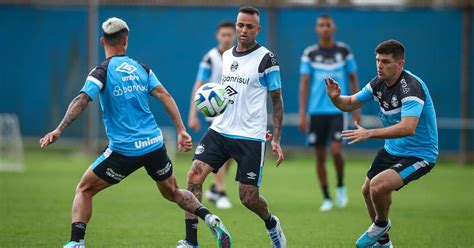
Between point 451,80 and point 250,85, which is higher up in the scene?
point 250,85

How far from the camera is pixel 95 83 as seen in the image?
8.00m

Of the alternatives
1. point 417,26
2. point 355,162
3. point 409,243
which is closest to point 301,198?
point 409,243

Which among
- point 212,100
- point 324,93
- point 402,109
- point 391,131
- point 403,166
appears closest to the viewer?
point 391,131

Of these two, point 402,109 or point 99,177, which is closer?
point 99,177

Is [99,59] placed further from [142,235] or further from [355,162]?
[142,235]

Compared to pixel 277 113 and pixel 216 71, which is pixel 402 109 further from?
pixel 216 71

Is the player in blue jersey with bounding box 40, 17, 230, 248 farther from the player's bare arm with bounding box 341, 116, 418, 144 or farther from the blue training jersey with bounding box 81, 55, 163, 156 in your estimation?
the player's bare arm with bounding box 341, 116, 418, 144

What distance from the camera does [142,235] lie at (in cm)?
1011

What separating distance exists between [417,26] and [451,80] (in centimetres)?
167

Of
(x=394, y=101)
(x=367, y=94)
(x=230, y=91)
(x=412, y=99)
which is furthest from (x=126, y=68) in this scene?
(x=412, y=99)

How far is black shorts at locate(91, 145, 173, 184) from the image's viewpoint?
8211 millimetres

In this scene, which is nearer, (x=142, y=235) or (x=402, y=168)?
(x=402, y=168)

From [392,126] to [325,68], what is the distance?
5.75 meters

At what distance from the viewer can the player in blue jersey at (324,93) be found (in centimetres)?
1375
